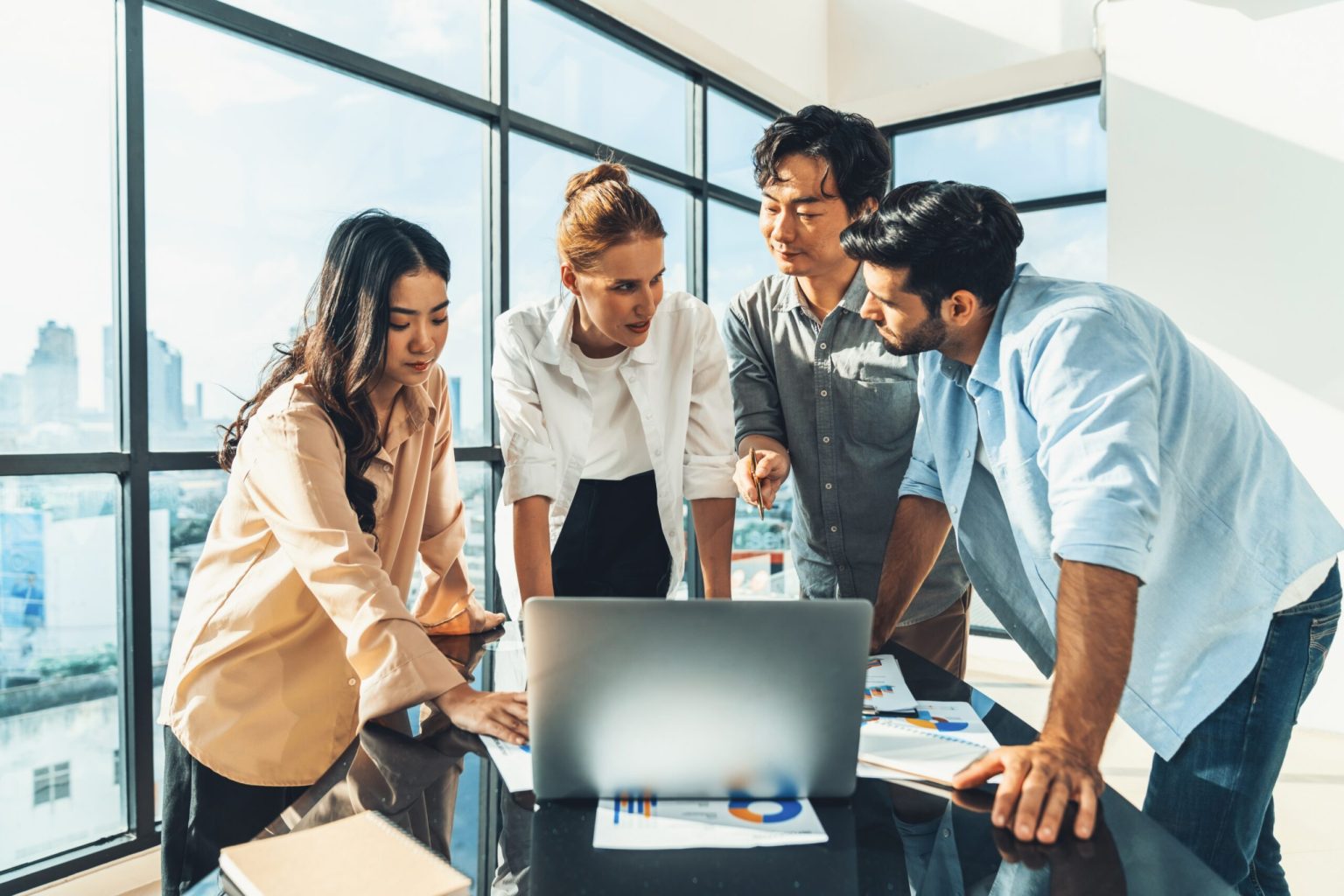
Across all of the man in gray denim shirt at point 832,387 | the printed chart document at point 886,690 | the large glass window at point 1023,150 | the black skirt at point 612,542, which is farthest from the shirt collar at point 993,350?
the large glass window at point 1023,150

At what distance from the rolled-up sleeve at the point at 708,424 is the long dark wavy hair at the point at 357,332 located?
73cm

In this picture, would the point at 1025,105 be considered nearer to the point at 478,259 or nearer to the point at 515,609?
the point at 478,259

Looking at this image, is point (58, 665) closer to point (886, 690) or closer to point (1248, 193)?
point (886, 690)

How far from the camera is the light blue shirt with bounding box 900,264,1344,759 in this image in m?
1.08

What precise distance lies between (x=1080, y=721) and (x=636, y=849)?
48 cm

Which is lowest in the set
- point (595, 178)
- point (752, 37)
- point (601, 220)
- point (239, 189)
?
point (601, 220)

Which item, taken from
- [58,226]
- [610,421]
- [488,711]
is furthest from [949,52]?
[488,711]

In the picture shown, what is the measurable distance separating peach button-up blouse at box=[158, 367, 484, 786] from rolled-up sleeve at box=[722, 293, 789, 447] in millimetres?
956

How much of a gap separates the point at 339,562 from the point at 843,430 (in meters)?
1.19

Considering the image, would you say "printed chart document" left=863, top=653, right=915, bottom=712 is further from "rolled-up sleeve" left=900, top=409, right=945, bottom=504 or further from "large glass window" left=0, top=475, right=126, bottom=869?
"large glass window" left=0, top=475, right=126, bottom=869

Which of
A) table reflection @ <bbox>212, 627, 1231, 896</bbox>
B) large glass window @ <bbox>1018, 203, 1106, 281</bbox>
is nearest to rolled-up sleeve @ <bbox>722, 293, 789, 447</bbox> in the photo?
table reflection @ <bbox>212, 627, 1231, 896</bbox>

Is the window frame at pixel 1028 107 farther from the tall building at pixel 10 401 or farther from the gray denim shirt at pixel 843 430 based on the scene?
the tall building at pixel 10 401

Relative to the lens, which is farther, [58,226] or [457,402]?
[457,402]

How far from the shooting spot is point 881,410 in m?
2.01
